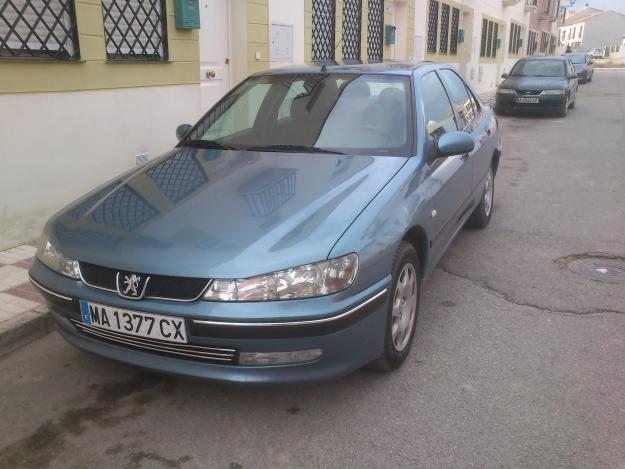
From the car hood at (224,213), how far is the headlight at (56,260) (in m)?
0.04

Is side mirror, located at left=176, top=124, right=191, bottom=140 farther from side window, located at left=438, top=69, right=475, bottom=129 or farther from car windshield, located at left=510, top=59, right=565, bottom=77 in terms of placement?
car windshield, located at left=510, top=59, right=565, bottom=77

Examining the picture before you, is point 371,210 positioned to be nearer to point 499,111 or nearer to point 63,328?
point 63,328

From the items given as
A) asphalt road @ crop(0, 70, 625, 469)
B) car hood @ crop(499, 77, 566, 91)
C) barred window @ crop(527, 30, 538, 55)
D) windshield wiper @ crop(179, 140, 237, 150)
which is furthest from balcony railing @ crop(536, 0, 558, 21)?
windshield wiper @ crop(179, 140, 237, 150)

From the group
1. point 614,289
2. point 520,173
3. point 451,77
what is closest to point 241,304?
point 614,289

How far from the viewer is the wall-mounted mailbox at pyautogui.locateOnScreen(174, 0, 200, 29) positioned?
253 inches

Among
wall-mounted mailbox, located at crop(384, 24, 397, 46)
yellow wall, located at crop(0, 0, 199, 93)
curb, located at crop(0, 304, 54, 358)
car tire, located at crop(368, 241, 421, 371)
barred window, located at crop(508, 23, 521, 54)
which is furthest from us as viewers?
barred window, located at crop(508, 23, 521, 54)

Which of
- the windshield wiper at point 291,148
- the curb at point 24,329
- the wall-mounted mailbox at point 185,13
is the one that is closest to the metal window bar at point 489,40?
the wall-mounted mailbox at point 185,13

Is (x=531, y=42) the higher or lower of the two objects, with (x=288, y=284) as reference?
higher

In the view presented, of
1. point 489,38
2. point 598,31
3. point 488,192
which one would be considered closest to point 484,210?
point 488,192

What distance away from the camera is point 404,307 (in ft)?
10.3

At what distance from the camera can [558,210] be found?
21.0ft

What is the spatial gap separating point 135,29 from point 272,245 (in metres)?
4.46

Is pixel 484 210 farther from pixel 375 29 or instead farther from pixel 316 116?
pixel 375 29

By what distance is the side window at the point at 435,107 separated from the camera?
3.82 metres
